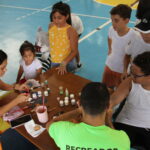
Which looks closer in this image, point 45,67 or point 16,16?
point 45,67

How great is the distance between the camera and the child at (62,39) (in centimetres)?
294

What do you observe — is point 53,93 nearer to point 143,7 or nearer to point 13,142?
point 13,142

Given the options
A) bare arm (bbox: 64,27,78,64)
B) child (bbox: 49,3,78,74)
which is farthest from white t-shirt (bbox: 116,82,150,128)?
bare arm (bbox: 64,27,78,64)

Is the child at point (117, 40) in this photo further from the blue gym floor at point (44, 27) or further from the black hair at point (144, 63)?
the blue gym floor at point (44, 27)

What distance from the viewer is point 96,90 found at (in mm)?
1456

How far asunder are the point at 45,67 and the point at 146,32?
221cm

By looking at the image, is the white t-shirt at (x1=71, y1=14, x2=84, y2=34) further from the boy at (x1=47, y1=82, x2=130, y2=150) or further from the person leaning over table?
the boy at (x1=47, y1=82, x2=130, y2=150)

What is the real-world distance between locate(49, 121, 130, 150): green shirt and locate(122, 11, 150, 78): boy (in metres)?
1.37

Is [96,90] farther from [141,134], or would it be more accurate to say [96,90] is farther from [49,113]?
[141,134]

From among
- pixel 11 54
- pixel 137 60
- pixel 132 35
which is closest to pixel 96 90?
pixel 137 60

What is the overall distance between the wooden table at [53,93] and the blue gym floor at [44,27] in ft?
6.02

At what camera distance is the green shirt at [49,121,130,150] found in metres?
1.38

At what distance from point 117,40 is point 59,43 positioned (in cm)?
90

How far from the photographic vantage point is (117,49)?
3.03 meters
